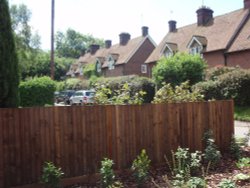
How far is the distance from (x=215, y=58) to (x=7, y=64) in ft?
92.8

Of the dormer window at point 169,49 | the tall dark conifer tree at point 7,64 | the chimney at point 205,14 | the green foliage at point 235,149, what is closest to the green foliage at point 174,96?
the green foliage at point 235,149

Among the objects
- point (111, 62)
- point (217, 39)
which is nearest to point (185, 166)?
point (217, 39)

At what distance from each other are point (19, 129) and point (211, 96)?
19.0 m

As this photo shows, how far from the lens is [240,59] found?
3012 centimetres

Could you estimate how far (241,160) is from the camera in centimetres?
800

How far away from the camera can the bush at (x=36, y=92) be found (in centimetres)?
1895

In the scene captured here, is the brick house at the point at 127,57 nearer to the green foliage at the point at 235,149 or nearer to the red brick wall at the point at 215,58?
the red brick wall at the point at 215,58

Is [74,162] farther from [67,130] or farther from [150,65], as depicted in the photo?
[150,65]

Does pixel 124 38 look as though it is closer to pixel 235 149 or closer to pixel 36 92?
pixel 36 92

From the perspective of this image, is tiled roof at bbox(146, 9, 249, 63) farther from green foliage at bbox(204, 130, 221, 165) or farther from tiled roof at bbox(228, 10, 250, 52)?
green foliage at bbox(204, 130, 221, 165)

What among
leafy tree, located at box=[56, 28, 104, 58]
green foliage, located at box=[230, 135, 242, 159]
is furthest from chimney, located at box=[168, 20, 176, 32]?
leafy tree, located at box=[56, 28, 104, 58]

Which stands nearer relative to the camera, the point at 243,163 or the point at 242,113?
the point at 243,163

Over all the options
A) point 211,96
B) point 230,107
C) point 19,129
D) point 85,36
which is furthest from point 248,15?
point 85,36

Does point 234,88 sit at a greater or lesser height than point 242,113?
greater
